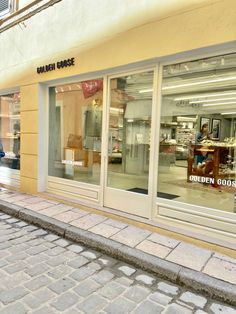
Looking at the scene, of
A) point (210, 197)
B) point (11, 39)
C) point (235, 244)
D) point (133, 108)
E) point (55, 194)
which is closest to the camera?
point (235, 244)

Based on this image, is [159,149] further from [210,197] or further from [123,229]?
[123,229]

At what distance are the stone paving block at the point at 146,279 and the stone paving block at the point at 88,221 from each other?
1219 millimetres

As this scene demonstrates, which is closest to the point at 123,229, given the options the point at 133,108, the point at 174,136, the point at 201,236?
the point at 201,236

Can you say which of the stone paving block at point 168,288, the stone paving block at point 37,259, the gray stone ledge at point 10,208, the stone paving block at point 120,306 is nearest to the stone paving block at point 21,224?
the gray stone ledge at point 10,208

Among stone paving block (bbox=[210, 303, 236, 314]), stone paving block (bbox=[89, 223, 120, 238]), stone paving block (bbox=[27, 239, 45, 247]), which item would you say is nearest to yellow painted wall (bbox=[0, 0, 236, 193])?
stone paving block (bbox=[27, 239, 45, 247])

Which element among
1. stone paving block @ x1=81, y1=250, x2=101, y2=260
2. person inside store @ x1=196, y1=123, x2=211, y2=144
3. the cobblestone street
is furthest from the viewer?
person inside store @ x1=196, y1=123, x2=211, y2=144

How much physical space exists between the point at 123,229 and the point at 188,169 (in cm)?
135

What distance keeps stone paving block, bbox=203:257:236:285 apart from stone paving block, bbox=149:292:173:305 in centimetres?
52

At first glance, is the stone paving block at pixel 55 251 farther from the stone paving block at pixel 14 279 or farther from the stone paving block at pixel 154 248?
the stone paving block at pixel 154 248

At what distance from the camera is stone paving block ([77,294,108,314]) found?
227 centimetres

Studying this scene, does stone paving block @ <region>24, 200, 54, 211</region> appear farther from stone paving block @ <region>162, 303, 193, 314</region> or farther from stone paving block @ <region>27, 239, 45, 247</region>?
stone paving block @ <region>162, 303, 193, 314</region>

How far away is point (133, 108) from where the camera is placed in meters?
4.53

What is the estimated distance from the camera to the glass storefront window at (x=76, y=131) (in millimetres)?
4797

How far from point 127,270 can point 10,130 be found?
514cm
